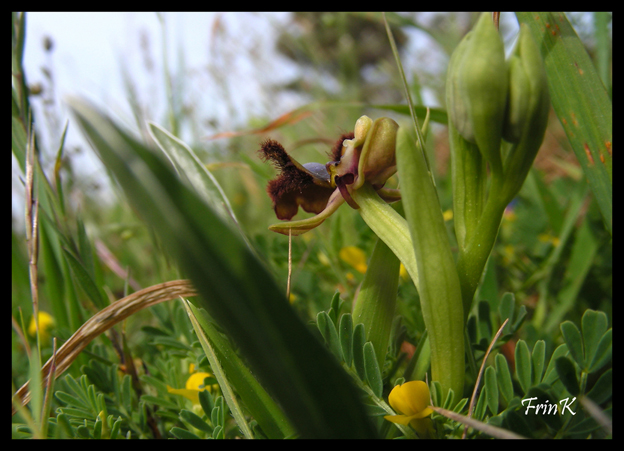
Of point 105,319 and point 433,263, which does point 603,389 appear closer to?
point 433,263

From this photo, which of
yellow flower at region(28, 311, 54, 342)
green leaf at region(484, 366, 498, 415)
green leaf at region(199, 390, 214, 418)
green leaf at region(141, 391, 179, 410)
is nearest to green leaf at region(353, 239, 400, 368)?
green leaf at region(484, 366, 498, 415)

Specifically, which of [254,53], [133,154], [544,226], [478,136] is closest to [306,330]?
[133,154]

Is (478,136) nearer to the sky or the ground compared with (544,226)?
nearer to the sky

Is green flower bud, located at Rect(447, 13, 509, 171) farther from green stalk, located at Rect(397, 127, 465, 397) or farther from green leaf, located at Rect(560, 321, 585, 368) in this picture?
green leaf, located at Rect(560, 321, 585, 368)

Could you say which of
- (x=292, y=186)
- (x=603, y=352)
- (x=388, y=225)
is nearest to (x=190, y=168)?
(x=292, y=186)

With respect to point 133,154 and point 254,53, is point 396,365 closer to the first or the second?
point 133,154

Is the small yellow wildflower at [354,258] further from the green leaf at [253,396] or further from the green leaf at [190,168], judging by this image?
the green leaf at [253,396]

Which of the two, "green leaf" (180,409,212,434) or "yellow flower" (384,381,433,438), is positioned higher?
"green leaf" (180,409,212,434)
